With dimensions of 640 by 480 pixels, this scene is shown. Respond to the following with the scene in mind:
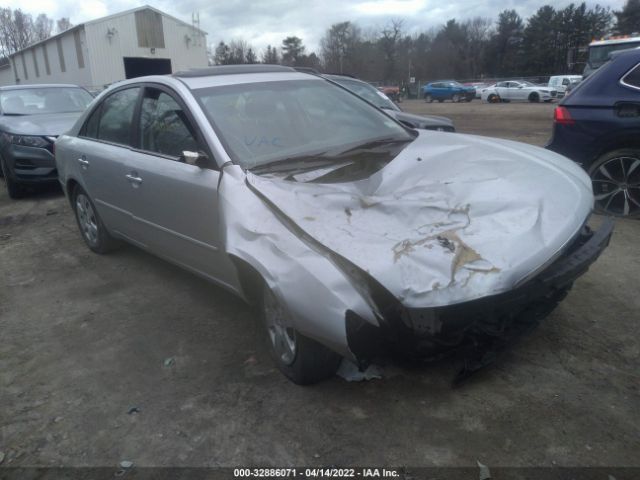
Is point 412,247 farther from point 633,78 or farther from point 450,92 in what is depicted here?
point 450,92

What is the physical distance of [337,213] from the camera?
258 centimetres

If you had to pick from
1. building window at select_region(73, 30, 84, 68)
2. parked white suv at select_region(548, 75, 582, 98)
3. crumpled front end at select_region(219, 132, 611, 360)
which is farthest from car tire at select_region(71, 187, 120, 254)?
building window at select_region(73, 30, 84, 68)

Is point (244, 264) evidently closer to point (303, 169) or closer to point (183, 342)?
point (303, 169)

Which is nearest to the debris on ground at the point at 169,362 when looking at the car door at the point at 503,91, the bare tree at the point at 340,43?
the car door at the point at 503,91

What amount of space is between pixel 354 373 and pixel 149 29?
114 ft

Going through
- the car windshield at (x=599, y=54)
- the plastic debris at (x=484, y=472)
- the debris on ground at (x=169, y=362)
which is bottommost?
the debris on ground at (x=169, y=362)

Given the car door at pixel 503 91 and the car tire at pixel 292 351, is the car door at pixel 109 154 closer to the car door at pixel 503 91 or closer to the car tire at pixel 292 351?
the car tire at pixel 292 351

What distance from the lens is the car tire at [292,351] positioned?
2.65m

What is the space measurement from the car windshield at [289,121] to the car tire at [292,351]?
34.1 inches

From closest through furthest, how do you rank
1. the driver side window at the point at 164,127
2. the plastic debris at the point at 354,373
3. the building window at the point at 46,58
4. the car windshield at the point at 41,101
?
the plastic debris at the point at 354,373 < the driver side window at the point at 164,127 < the car windshield at the point at 41,101 < the building window at the point at 46,58

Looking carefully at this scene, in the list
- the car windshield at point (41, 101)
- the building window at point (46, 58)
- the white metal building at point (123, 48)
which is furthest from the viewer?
the building window at point (46, 58)

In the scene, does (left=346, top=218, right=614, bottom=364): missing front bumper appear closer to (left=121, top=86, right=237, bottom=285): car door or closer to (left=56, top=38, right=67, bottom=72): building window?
(left=121, top=86, right=237, bottom=285): car door

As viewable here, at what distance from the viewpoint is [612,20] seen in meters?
54.6

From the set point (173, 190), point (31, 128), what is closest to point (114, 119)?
point (173, 190)
